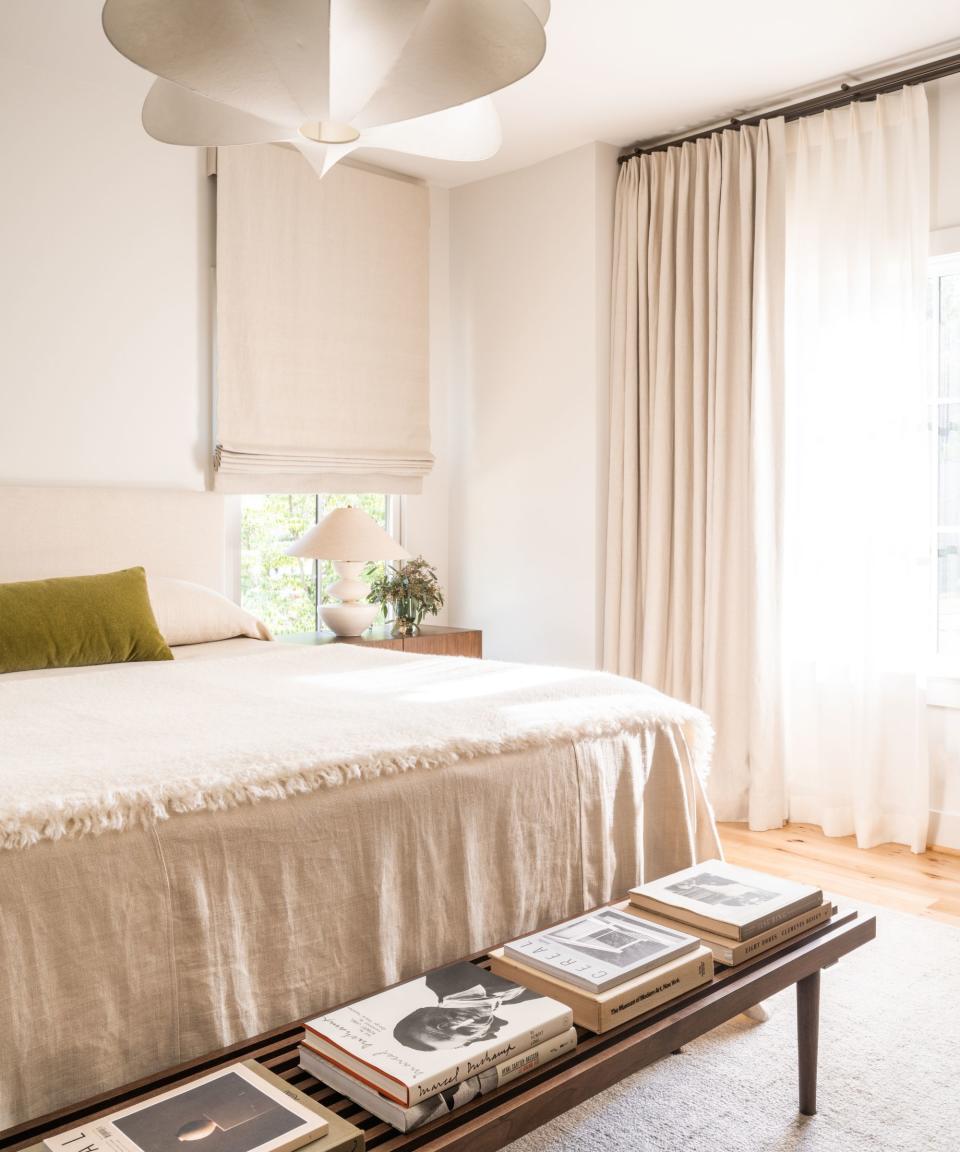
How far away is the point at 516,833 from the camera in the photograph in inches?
70.1

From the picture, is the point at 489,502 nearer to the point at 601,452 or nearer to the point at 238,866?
the point at 601,452

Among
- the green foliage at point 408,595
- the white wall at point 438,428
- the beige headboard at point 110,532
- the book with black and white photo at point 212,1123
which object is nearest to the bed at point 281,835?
the book with black and white photo at point 212,1123

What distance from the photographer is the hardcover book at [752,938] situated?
5.26ft

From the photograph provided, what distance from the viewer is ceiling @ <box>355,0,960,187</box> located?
10.0 feet

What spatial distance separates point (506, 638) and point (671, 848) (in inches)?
97.6

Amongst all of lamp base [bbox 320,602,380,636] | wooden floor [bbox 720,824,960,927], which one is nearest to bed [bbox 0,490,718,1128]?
wooden floor [bbox 720,824,960,927]

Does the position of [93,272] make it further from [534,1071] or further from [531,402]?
[534,1071]

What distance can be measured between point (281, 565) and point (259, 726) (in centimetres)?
247

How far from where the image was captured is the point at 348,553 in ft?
12.2

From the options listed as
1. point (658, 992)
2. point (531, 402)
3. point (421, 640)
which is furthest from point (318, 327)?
point (658, 992)

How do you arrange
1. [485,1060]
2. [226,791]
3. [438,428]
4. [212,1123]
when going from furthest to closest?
1. [438,428]
2. [226,791]
3. [485,1060]
4. [212,1123]

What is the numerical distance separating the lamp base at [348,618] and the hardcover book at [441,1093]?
2.66m

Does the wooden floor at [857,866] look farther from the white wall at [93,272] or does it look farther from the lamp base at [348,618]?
the white wall at [93,272]

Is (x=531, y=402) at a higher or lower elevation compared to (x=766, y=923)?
higher
